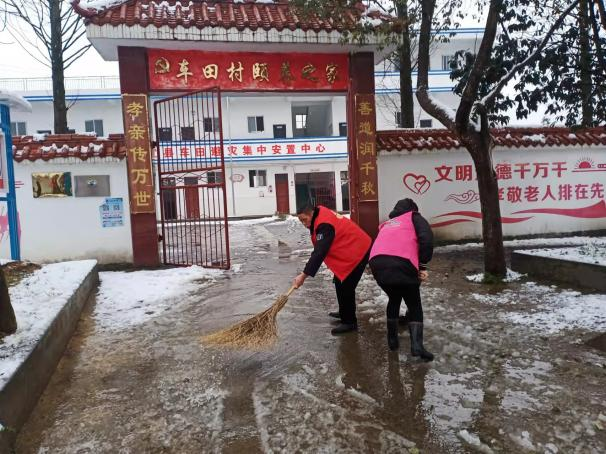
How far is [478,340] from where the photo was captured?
13.7 ft

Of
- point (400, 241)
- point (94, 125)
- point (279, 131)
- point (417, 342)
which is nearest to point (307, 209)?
point (400, 241)

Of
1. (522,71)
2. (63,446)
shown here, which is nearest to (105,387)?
(63,446)

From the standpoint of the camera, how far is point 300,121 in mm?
25203

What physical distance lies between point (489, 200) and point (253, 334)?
367cm

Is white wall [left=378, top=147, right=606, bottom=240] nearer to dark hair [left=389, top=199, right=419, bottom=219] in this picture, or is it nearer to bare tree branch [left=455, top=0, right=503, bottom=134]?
bare tree branch [left=455, top=0, right=503, bottom=134]

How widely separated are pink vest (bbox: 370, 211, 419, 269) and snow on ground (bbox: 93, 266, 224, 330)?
274cm

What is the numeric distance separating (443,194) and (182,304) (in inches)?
213

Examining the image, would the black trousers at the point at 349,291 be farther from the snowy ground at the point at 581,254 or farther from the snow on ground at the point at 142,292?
the snowy ground at the point at 581,254

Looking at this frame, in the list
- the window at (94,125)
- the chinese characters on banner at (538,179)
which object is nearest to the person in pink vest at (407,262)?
the chinese characters on banner at (538,179)

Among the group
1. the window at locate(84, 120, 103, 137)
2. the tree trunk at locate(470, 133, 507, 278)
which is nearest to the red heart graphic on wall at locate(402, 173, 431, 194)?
the tree trunk at locate(470, 133, 507, 278)

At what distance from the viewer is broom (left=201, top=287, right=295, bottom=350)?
3.97m

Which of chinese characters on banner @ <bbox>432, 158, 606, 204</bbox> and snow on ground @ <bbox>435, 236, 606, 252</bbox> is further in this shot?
chinese characters on banner @ <bbox>432, 158, 606, 204</bbox>

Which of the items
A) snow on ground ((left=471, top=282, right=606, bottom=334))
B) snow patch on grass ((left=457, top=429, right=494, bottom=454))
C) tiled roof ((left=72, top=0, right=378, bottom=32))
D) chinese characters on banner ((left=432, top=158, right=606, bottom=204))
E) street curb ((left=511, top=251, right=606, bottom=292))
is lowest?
snow patch on grass ((left=457, top=429, right=494, bottom=454))

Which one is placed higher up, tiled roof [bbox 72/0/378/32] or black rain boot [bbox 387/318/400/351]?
tiled roof [bbox 72/0/378/32]
